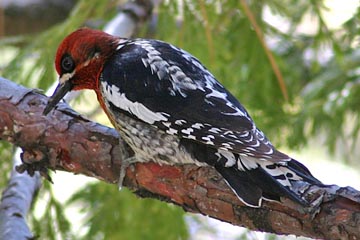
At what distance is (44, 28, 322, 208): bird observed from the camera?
244cm

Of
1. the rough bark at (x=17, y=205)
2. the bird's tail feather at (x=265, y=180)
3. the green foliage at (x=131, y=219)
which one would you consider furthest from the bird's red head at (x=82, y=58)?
the green foliage at (x=131, y=219)

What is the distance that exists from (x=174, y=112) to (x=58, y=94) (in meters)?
0.48

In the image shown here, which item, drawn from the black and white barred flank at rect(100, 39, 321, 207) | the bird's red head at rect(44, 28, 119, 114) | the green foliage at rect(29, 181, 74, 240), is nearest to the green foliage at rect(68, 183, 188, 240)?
the green foliage at rect(29, 181, 74, 240)

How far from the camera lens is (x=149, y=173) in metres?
2.65

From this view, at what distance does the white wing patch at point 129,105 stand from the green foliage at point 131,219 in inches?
43.6

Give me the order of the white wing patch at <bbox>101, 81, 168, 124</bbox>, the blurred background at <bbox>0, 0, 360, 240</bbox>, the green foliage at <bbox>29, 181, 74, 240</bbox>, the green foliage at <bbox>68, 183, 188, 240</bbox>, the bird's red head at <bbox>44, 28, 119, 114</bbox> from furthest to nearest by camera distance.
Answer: the green foliage at <bbox>68, 183, 188, 240</bbox>
the blurred background at <bbox>0, 0, 360, 240</bbox>
the green foliage at <bbox>29, 181, 74, 240</bbox>
the bird's red head at <bbox>44, 28, 119, 114</bbox>
the white wing patch at <bbox>101, 81, 168, 124</bbox>

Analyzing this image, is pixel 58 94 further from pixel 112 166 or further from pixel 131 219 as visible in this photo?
pixel 131 219

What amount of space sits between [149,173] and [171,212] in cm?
124

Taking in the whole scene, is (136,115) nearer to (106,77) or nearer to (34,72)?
(106,77)

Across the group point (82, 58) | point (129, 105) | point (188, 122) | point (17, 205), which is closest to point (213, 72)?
point (82, 58)

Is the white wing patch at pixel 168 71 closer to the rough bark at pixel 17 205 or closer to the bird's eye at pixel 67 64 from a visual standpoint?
the bird's eye at pixel 67 64

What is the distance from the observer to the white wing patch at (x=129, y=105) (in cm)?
267

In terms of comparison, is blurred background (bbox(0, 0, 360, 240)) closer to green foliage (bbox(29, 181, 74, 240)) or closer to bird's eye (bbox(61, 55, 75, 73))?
green foliage (bbox(29, 181, 74, 240))

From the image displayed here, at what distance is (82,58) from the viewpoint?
9.97ft
